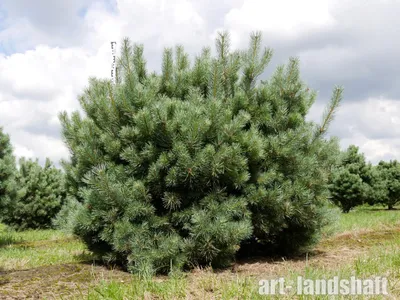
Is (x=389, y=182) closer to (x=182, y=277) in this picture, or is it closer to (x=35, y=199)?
(x=35, y=199)

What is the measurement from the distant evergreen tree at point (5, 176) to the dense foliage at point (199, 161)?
4078 mm

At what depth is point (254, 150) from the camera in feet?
17.5

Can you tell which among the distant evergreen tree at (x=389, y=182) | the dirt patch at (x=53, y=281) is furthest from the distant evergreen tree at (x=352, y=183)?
the dirt patch at (x=53, y=281)

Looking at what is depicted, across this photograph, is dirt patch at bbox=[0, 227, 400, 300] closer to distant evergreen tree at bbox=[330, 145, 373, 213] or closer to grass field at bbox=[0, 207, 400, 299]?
grass field at bbox=[0, 207, 400, 299]

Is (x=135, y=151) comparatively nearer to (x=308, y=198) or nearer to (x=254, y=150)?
(x=254, y=150)

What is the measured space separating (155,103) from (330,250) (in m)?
4.19

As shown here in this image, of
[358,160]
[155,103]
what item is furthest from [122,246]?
[358,160]

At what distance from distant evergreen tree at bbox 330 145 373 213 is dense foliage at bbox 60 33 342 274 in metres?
15.9

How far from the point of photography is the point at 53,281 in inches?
171

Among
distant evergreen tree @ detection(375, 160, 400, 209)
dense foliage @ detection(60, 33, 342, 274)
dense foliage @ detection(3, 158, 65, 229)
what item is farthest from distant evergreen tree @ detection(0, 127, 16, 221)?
distant evergreen tree @ detection(375, 160, 400, 209)

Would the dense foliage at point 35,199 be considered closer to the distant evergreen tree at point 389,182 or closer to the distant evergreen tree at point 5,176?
the distant evergreen tree at point 5,176

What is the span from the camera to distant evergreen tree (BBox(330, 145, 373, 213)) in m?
21.3

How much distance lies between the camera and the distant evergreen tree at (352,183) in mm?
21266

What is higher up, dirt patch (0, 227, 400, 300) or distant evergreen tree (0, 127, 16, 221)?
distant evergreen tree (0, 127, 16, 221)
